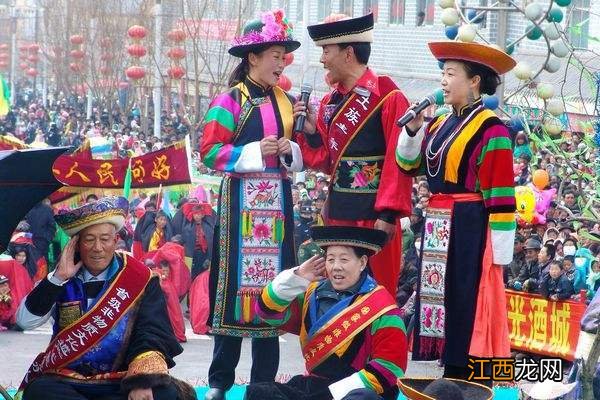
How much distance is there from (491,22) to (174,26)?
32.5 feet

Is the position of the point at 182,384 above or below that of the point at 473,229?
below

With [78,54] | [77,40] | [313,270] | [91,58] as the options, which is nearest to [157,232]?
[313,270]

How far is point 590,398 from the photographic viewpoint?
6.00 metres

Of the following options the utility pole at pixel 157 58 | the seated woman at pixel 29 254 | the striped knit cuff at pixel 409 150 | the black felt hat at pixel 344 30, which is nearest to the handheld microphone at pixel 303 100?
the black felt hat at pixel 344 30

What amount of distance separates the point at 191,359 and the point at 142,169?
2618 millimetres

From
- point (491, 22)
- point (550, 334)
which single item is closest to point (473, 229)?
point (550, 334)

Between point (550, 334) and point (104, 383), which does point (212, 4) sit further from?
point (104, 383)

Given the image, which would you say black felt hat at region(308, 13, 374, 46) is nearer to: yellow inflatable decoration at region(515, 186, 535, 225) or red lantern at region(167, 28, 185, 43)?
yellow inflatable decoration at region(515, 186, 535, 225)

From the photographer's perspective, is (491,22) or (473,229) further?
(491,22)

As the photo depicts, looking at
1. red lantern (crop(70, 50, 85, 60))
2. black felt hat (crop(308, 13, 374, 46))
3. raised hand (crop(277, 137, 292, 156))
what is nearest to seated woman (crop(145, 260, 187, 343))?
raised hand (crop(277, 137, 292, 156))

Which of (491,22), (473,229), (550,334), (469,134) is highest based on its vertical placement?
(491,22)

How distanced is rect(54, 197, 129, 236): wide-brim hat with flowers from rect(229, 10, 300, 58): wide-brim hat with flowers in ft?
4.60

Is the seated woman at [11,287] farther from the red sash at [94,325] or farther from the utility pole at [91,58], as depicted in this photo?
the utility pole at [91,58]

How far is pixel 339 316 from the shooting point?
19.7ft
